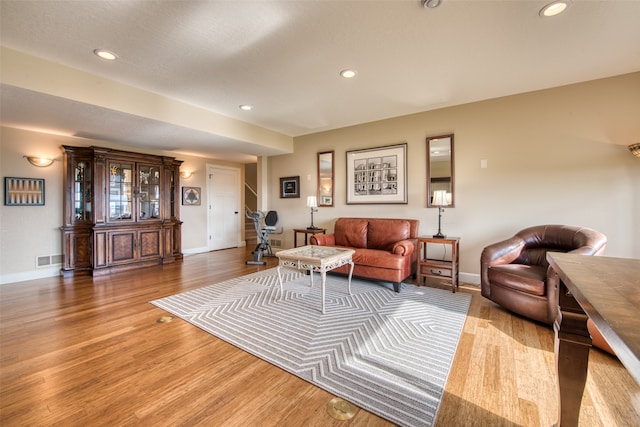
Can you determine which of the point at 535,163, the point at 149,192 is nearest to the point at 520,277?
the point at 535,163

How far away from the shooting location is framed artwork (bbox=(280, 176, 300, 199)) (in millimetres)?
5703

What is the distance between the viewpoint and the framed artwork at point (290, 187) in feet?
18.7

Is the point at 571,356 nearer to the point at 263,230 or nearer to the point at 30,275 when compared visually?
the point at 263,230

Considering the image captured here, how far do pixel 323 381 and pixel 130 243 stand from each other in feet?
14.8

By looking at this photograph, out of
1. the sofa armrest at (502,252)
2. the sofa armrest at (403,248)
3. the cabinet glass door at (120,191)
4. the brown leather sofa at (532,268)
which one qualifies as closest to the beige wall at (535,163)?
the brown leather sofa at (532,268)

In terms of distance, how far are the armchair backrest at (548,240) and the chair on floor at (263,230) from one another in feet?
13.2

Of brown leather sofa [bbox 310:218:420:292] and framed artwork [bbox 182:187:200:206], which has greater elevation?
framed artwork [bbox 182:187:200:206]

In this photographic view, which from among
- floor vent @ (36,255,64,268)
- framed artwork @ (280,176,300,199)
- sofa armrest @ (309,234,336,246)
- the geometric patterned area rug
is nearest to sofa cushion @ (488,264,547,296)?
the geometric patterned area rug

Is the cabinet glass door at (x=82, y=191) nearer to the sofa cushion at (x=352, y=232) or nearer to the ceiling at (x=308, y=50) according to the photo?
the ceiling at (x=308, y=50)

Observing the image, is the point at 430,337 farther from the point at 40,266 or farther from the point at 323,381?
the point at 40,266

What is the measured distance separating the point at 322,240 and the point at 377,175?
1494mm

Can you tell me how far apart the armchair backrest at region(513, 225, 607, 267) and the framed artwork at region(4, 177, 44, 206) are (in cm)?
681

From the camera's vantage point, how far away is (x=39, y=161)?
13.7 ft

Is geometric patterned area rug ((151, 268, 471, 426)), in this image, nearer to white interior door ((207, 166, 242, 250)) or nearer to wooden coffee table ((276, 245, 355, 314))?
wooden coffee table ((276, 245, 355, 314))
